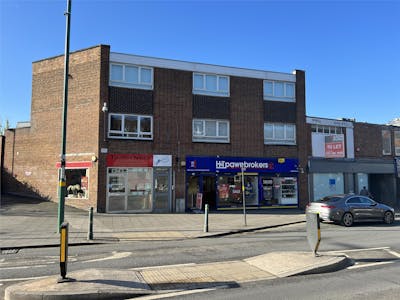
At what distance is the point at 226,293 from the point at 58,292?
2655 millimetres

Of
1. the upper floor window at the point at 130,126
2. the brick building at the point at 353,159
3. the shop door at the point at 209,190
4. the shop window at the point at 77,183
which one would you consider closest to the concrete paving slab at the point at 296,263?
the upper floor window at the point at 130,126

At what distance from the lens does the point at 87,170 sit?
2019 centimetres

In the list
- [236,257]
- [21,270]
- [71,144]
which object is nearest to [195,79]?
[71,144]

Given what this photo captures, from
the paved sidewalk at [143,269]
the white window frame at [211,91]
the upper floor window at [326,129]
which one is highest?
the white window frame at [211,91]

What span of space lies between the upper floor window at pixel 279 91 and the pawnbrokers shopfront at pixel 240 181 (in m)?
4.04

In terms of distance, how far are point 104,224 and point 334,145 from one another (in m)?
17.3

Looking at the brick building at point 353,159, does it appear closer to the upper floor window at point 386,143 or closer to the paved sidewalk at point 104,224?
the upper floor window at point 386,143

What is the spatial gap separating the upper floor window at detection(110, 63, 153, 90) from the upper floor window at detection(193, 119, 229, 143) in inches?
142

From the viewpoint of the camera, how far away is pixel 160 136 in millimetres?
21094

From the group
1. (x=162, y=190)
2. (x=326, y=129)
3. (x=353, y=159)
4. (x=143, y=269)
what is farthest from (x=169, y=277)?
(x=353, y=159)

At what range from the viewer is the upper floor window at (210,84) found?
882 inches

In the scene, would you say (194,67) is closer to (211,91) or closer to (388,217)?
(211,91)

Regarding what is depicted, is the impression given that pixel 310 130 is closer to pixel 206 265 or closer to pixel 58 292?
pixel 206 265

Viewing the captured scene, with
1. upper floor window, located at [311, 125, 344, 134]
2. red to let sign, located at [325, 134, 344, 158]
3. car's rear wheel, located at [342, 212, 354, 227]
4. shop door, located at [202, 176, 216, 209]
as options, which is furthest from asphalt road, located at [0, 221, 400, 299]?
upper floor window, located at [311, 125, 344, 134]
